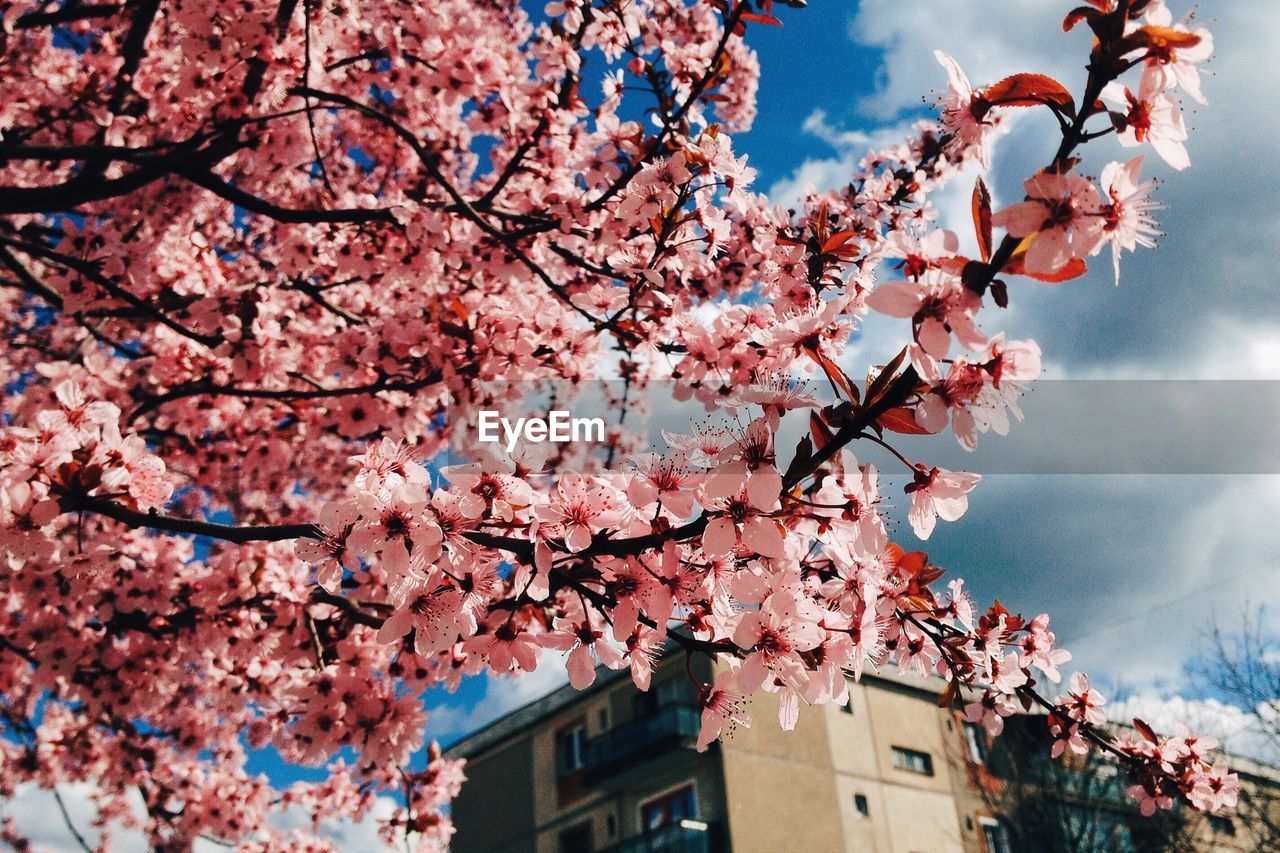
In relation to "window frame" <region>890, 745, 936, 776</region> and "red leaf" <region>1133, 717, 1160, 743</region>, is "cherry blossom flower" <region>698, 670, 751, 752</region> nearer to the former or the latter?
"red leaf" <region>1133, 717, 1160, 743</region>

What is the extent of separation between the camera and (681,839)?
48.1ft

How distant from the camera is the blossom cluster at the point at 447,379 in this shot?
1657 mm

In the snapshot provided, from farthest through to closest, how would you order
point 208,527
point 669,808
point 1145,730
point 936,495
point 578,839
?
point 578,839 < point 669,808 < point 1145,730 < point 208,527 < point 936,495

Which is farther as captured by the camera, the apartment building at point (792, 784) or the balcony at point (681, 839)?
the apartment building at point (792, 784)

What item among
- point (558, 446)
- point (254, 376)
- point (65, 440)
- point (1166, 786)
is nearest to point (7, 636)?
point (254, 376)

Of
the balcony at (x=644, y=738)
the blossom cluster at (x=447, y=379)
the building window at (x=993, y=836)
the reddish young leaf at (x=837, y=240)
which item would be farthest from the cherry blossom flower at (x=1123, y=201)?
the building window at (x=993, y=836)

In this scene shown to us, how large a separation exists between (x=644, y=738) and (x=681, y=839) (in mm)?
2328

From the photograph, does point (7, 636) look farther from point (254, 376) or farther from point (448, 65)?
point (448, 65)

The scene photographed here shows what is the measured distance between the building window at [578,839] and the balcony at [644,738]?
1.29 metres

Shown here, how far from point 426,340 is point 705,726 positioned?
2828 mm

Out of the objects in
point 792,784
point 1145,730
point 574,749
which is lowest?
point 1145,730

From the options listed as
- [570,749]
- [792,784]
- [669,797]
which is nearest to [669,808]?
[669,797]

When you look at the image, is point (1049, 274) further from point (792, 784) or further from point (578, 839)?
point (578, 839)

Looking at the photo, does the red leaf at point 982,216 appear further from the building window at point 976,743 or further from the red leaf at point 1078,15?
the building window at point 976,743
